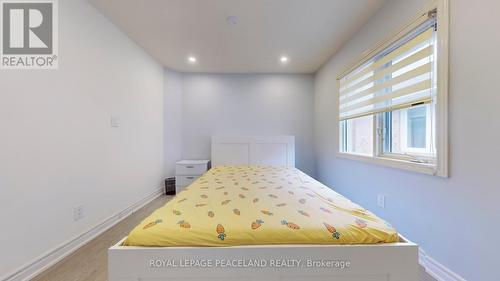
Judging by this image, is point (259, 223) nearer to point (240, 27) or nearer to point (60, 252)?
point (60, 252)

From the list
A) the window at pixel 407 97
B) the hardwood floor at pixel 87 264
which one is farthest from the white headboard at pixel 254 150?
the hardwood floor at pixel 87 264

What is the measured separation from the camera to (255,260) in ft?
3.13

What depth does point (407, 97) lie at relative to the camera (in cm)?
172

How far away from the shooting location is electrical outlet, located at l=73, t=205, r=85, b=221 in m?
1.82

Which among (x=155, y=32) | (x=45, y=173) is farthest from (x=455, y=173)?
(x=155, y=32)

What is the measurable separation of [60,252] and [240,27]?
2.65m

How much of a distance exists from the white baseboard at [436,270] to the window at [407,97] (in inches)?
24.7

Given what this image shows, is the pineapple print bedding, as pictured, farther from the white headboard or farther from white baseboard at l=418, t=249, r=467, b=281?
the white headboard

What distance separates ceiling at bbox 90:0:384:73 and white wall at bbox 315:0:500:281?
2.14 feet

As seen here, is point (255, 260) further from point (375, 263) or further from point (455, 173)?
point (455, 173)

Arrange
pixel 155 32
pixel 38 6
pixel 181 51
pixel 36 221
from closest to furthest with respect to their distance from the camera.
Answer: pixel 36 221, pixel 38 6, pixel 155 32, pixel 181 51

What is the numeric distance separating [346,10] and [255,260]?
91.1 inches

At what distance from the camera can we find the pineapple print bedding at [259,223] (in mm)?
992

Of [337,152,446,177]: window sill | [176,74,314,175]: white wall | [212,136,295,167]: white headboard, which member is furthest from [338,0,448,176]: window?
[176,74,314,175]: white wall
